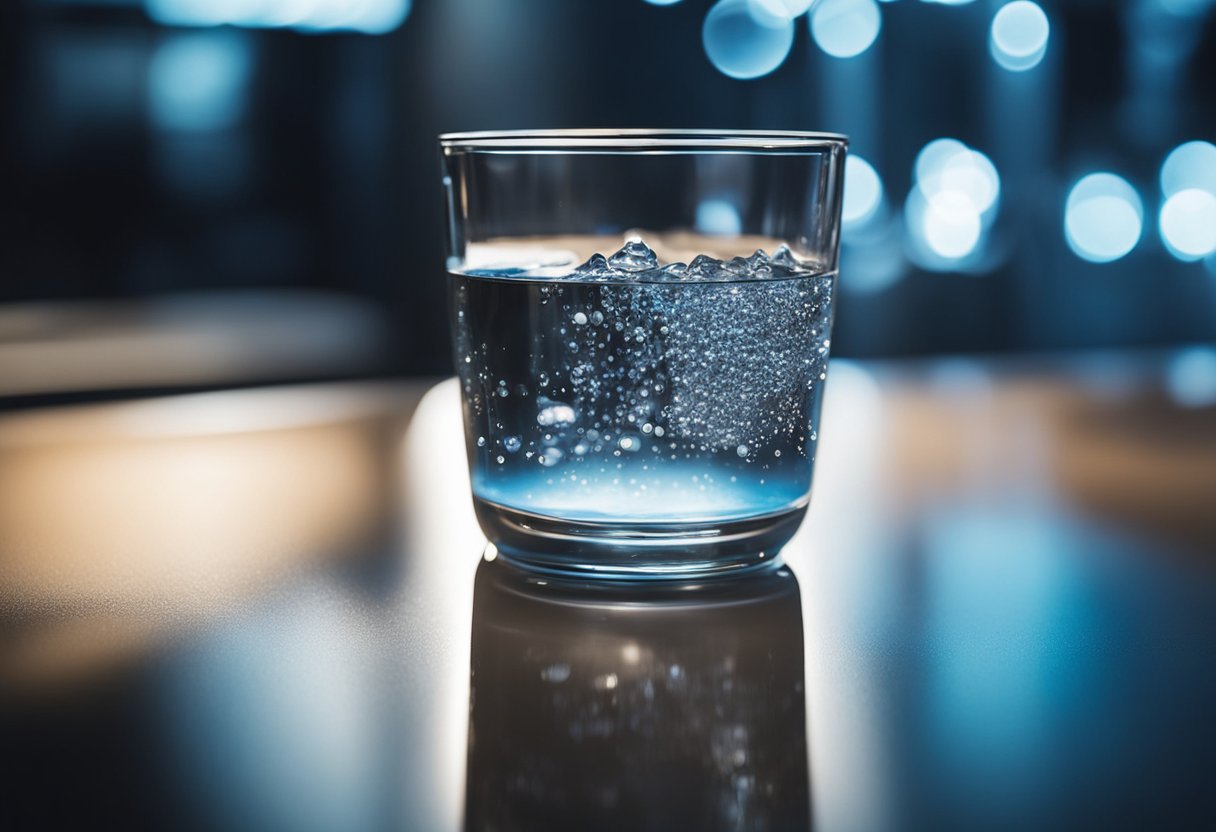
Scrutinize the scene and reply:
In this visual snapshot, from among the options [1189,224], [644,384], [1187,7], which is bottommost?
[1189,224]

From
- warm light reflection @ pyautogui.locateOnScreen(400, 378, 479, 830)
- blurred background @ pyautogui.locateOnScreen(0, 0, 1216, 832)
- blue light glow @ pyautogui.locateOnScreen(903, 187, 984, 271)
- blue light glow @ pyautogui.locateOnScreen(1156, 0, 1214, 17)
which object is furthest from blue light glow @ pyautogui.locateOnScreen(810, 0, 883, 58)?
warm light reflection @ pyautogui.locateOnScreen(400, 378, 479, 830)

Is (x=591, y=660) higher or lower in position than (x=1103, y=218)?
higher

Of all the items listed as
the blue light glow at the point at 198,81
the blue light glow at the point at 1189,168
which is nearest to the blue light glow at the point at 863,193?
the blue light glow at the point at 1189,168

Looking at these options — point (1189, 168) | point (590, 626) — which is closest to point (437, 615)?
point (590, 626)

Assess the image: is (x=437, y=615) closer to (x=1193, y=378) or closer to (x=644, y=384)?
(x=644, y=384)

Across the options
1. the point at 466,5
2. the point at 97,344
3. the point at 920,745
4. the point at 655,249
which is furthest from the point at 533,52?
the point at 920,745

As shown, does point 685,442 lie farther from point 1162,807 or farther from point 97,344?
→ point 97,344
